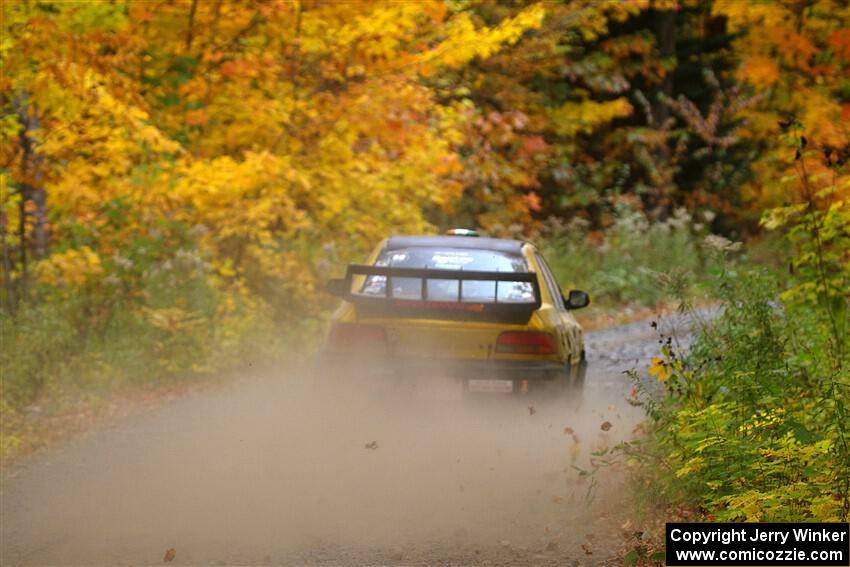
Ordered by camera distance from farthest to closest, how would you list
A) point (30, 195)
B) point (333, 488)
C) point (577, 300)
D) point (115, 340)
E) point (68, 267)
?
point (30, 195) < point (115, 340) < point (68, 267) < point (577, 300) < point (333, 488)

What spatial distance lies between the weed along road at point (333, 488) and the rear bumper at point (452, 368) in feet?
0.62

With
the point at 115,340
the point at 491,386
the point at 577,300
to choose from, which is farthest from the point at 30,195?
the point at 491,386

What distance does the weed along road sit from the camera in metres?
7.21

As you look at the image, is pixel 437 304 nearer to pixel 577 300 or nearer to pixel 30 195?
pixel 577 300

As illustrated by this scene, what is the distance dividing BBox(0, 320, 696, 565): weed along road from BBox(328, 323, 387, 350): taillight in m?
0.37

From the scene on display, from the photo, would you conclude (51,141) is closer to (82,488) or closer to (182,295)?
(182,295)

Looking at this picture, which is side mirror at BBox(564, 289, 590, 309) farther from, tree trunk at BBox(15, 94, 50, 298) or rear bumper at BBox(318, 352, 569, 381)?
tree trunk at BBox(15, 94, 50, 298)

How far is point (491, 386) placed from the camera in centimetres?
983

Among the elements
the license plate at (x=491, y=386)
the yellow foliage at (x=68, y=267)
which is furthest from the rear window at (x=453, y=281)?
the yellow foliage at (x=68, y=267)

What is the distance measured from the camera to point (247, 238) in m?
18.1

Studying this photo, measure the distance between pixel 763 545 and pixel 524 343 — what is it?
4.04 metres

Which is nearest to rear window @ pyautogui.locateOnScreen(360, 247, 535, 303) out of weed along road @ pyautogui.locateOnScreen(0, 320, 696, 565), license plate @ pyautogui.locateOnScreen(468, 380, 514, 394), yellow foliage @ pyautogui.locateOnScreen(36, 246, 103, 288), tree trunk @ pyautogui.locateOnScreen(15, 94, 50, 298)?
license plate @ pyautogui.locateOnScreen(468, 380, 514, 394)

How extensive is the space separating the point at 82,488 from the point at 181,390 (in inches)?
204

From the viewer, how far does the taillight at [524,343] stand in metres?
9.94
